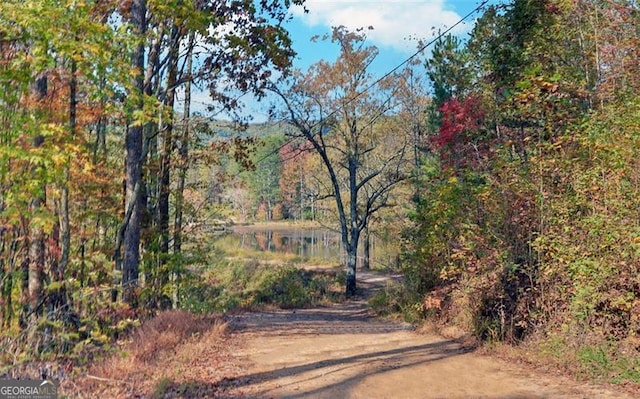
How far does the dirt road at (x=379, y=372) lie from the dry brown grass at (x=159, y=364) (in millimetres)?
433

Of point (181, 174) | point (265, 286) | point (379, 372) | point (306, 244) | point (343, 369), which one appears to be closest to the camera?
point (379, 372)

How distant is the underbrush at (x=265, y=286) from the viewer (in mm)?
18297

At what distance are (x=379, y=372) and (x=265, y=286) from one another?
1542 cm

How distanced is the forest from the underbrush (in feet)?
5.77

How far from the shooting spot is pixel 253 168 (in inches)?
539

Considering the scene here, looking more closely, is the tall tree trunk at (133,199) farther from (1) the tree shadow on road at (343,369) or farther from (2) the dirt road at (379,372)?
(1) the tree shadow on road at (343,369)

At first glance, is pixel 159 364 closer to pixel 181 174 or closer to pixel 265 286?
pixel 181 174

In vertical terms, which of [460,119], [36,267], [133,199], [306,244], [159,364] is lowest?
[306,244]

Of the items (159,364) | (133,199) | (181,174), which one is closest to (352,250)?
(181,174)

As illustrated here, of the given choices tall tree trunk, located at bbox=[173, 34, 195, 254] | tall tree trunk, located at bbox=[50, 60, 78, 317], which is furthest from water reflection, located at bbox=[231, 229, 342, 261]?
tall tree trunk, located at bbox=[50, 60, 78, 317]

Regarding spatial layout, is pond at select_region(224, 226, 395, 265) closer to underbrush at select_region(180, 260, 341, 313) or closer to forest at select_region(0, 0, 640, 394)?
underbrush at select_region(180, 260, 341, 313)

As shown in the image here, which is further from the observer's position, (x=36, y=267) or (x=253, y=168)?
(x=253, y=168)

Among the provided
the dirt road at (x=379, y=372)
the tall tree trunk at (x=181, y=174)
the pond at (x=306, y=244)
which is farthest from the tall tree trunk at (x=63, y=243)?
the pond at (x=306, y=244)

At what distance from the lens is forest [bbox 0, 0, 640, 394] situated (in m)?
5.91
